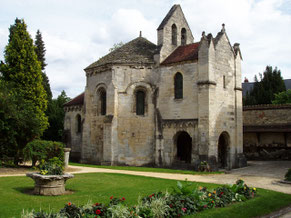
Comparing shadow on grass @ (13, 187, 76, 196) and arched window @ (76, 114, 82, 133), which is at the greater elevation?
arched window @ (76, 114, 82, 133)

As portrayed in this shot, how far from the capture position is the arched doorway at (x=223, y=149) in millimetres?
23453

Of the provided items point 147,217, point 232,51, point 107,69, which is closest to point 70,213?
point 147,217

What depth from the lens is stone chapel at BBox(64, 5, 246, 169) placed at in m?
21.7

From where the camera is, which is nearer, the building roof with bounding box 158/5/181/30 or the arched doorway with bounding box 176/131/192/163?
the arched doorway with bounding box 176/131/192/163

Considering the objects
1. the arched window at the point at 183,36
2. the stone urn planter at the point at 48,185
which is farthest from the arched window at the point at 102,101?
the stone urn planter at the point at 48,185

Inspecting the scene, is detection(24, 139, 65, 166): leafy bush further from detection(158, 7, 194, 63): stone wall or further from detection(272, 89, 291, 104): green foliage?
detection(272, 89, 291, 104): green foliage

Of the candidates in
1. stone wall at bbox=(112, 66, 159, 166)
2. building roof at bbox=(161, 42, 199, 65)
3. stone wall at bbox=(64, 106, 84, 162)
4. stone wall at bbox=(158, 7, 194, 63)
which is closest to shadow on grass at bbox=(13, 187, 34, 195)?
stone wall at bbox=(112, 66, 159, 166)

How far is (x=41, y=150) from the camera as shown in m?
18.2

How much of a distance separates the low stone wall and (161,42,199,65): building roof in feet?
31.4

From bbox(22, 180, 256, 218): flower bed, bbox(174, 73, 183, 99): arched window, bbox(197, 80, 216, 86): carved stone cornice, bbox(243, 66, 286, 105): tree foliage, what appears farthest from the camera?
bbox(243, 66, 286, 105): tree foliage

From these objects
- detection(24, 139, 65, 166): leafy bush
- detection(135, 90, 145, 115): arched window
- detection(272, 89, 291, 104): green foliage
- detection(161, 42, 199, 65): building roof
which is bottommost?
detection(24, 139, 65, 166): leafy bush

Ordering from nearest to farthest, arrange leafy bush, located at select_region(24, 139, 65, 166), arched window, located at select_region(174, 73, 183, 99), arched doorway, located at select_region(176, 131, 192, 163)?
leafy bush, located at select_region(24, 139, 65, 166) → arched window, located at select_region(174, 73, 183, 99) → arched doorway, located at select_region(176, 131, 192, 163)

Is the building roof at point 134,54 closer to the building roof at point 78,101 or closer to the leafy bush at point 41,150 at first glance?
the building roof at point 78,101

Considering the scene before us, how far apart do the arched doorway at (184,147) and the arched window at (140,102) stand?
12.8 ft
